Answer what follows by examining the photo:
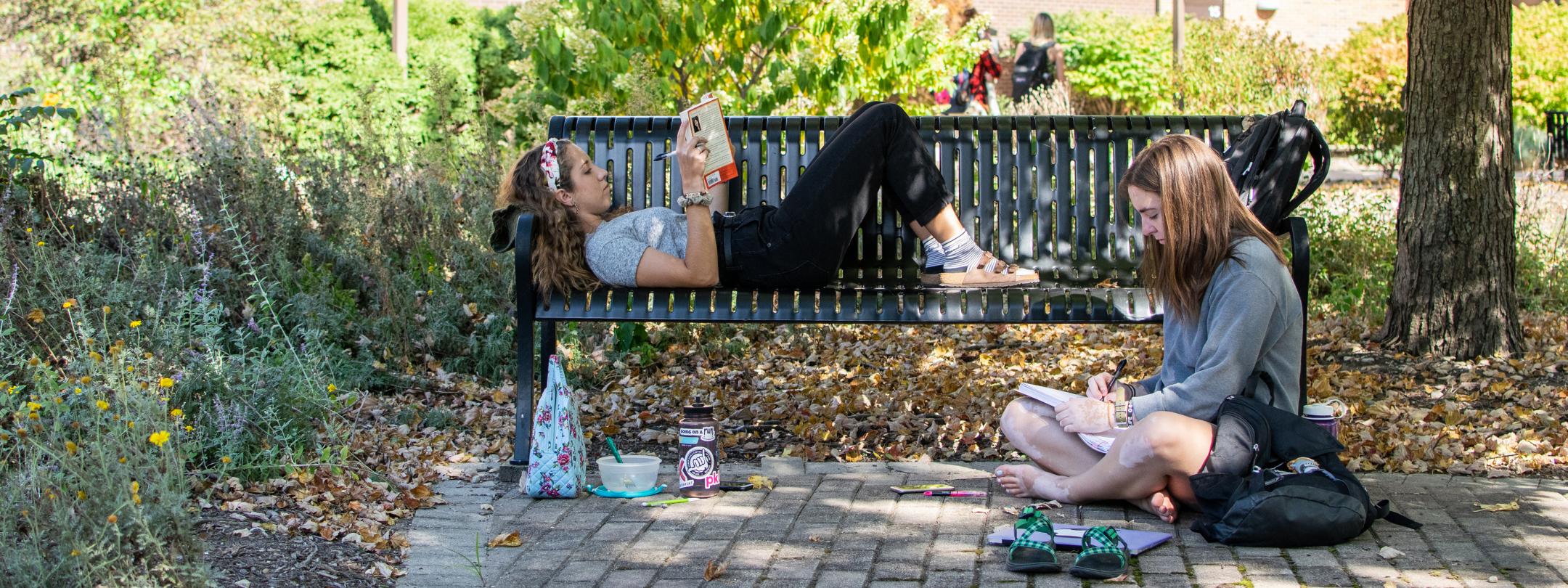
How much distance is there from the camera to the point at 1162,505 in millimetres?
3781

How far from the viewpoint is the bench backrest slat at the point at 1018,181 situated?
5.13 metres

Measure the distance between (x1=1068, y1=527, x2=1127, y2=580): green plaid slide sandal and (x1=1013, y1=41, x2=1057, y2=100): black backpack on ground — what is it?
38.1 ft

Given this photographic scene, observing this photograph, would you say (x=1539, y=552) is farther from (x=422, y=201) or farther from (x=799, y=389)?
(x=422, y=201)

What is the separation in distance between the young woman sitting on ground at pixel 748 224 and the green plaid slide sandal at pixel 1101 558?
1.55 m

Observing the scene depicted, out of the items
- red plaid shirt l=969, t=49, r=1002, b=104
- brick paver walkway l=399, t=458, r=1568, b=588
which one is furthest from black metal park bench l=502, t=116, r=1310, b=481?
red plaid shirt l=969, t=49, r=1002, b=104

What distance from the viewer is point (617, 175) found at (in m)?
5.31

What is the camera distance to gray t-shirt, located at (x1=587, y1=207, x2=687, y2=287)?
4.59 meters

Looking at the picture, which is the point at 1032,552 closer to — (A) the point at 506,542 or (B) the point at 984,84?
(A) the point at 506,542

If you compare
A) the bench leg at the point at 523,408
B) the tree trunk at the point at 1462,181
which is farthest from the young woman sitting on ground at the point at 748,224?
the tree trunk at the point at 1462,181

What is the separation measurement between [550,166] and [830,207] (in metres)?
0.96

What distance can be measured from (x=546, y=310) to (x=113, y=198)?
3134mm

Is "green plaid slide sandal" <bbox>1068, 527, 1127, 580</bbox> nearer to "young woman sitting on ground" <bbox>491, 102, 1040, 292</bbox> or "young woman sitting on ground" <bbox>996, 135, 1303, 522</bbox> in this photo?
"young woman sitting on ground" <bbox>996, 135, 1303, 522</bbox>

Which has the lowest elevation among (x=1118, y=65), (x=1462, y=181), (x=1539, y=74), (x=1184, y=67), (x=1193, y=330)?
(x=1193, y=330)

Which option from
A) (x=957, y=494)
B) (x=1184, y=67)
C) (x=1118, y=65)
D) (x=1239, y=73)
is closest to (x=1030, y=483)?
(x=957, y=494)
